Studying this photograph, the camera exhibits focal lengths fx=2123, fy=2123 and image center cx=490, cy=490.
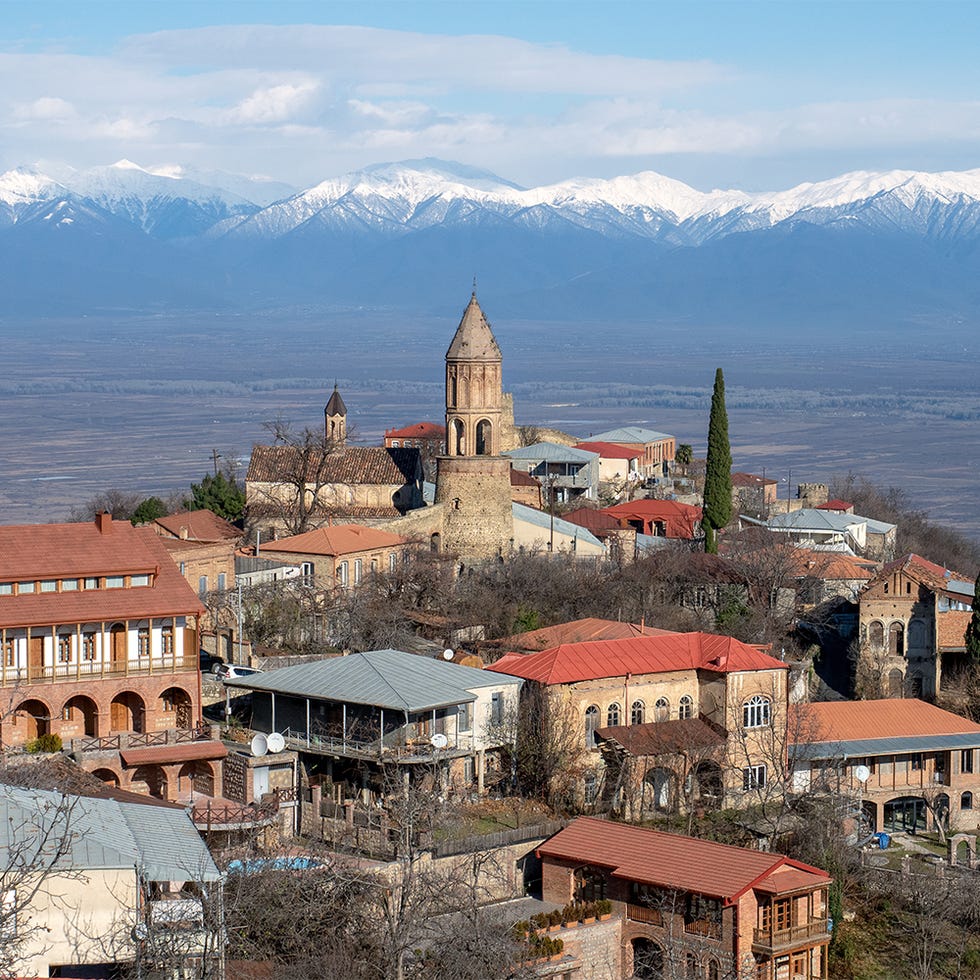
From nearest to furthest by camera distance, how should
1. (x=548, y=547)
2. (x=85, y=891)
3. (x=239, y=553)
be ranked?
(x=85, y=891), (x=239, y=553), (x=548, y=547)

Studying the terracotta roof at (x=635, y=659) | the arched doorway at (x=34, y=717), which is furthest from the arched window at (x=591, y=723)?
the arched doorway at (x=34, y=717)

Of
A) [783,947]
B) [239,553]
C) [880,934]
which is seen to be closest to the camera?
[783,947]

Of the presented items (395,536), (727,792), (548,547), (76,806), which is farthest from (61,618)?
(548,547)

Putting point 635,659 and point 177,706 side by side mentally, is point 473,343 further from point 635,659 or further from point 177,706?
point 177,706

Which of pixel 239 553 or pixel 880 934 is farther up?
pixel 239 553

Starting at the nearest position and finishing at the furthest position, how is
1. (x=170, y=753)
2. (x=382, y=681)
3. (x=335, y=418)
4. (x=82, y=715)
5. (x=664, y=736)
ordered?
(x=170, y=753)
(x=382, y=681)
(x=82, y=715)
(x=664, y=736)
(x=335, y=418)

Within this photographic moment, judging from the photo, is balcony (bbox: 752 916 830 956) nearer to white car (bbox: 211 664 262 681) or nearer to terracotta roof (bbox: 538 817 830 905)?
terracotta roof (bbox: 538 817 830 905)

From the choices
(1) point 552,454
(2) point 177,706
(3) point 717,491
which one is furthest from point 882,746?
(1) point 552,454

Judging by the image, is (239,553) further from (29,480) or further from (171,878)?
(29,480)

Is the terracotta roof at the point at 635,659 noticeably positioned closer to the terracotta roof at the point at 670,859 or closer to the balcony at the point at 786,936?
the terracotta roof at the point at 670,859
